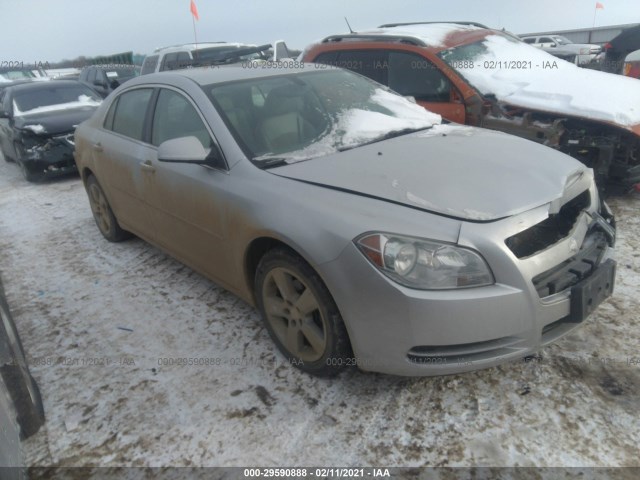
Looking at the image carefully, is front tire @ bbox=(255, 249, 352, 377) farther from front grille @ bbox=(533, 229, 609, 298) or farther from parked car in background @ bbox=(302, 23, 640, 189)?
parked car in background @ bbox=(302, 23, 640, 189)

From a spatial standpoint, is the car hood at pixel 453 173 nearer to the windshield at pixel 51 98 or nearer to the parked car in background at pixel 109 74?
the windshield at pixel 51 98

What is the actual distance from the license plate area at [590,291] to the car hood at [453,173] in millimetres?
406

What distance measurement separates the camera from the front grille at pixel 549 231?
84.4 inches

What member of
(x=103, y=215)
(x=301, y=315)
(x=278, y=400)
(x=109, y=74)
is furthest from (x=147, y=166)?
(x=109, y=74)

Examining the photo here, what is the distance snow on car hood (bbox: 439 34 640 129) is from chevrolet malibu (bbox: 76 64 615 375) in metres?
1.60

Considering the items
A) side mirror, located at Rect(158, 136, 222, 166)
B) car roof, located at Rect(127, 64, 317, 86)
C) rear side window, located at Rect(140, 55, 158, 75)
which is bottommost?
side mirror, located at Rect(158, 136, 222, 166)

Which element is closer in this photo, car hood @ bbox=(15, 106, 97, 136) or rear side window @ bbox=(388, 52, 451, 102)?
rear side window @ bbox=(388, 52, 451, 102)

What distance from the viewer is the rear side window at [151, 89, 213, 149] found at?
2.98 m

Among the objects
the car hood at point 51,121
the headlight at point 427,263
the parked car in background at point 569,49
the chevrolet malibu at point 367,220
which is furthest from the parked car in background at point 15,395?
the parked car in background at point 569,49

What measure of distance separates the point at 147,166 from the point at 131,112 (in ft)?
2.46

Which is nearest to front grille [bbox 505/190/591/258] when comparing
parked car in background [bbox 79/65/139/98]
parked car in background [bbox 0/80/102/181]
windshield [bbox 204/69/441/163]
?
windshield [bbox 204/69/441/163]

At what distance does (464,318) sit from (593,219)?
1046 mm

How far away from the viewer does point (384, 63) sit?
206 inches

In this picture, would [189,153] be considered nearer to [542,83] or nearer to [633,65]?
[542,83]
